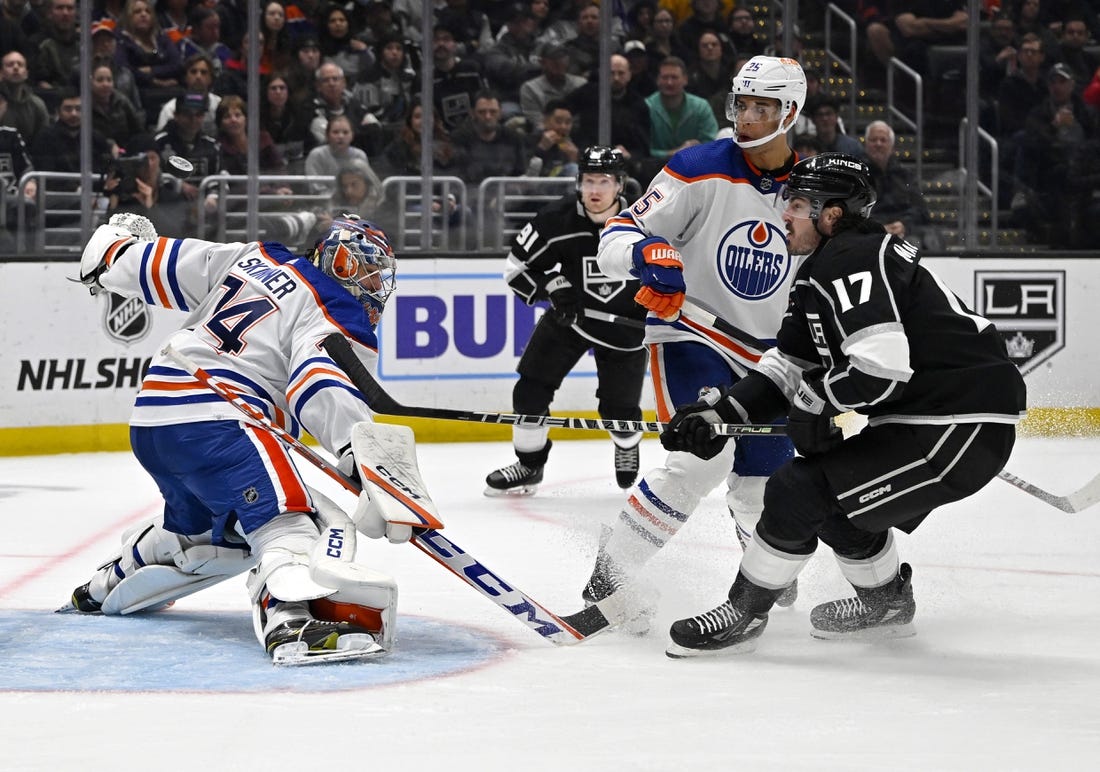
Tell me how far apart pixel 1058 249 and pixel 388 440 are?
18.3 ft

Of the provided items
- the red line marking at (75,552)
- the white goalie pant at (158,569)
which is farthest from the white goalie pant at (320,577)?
the red line marking at (75,552)

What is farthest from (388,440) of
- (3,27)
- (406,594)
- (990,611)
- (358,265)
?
(3,27)

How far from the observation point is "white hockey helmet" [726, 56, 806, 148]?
3756mm

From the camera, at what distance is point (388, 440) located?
3061 mm

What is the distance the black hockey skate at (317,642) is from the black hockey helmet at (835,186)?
1.20 metres

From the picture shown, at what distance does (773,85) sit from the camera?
12.3 feet

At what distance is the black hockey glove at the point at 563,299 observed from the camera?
596 centimetres

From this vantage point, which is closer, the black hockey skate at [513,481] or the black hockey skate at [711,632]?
the black hockey skate at [711,632]

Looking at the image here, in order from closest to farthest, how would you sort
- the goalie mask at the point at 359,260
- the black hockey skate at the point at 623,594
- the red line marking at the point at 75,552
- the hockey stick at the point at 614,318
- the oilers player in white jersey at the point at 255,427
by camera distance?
the oilers player in white jersey at the point at 255,427
the goalie mask at the point at 359,260
the black hockey skate at the point at 623,594
the red line marking at the point at 75,552
the hockey stick at the point at 614,318

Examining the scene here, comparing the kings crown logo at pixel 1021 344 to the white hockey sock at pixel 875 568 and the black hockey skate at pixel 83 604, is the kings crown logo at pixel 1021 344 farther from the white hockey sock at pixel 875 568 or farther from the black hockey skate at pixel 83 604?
the black hockey skate at pixel 83 604

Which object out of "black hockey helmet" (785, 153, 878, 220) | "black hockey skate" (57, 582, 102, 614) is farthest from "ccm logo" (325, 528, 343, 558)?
"black hockey helmet" (785, 153, 878, 220)

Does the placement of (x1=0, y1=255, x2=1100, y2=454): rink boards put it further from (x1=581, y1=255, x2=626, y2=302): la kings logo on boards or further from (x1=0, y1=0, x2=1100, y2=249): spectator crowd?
(x1=581, y1=255, x2=626, y2=302): la kings logo on boards

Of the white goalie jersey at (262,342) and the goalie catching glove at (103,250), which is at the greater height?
the goalie catching glove at (103,250)

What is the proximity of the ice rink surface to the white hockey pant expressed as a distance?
0.17m
